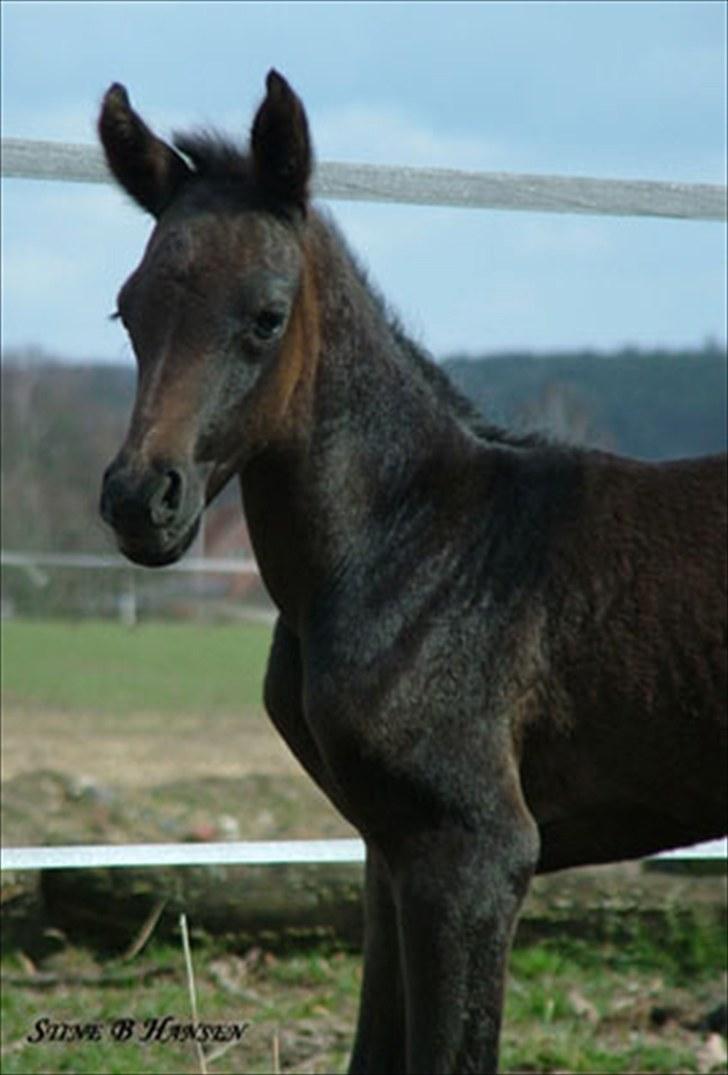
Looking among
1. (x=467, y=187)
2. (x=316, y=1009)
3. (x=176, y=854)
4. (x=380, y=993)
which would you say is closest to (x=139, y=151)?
(x=380, y=993)

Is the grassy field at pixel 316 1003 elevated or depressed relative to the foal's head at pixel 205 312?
depressed

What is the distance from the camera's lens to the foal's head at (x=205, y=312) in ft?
11.9

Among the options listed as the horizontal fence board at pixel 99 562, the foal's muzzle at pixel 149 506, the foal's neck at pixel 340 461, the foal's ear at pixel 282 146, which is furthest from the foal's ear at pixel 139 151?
the horizontal fence board at pixel 99 562

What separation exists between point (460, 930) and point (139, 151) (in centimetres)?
140

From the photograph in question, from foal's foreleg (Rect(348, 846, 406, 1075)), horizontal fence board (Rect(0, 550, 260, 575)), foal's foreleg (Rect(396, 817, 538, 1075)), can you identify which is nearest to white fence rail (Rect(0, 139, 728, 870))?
foal's foreleg (Rect(348, 846, 406, 1075))

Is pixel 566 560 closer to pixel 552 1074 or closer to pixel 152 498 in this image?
pixel 152 498

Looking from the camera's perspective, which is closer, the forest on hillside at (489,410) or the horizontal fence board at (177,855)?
the horizontal fence board at (177,855)

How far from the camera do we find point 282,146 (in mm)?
3863

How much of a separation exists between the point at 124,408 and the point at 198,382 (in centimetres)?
547

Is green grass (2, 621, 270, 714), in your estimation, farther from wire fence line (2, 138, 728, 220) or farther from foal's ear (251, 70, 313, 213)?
foal's ear (251, 70, 313, 213)

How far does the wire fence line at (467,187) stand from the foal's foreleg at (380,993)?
206 centimetres
